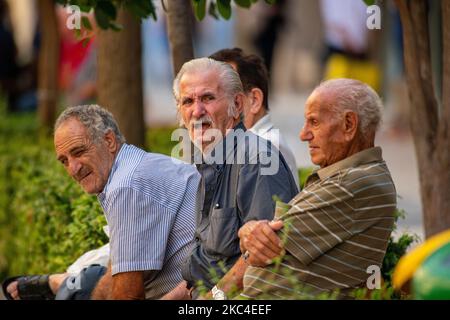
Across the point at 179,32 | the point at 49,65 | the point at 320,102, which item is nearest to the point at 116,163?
the point at 320,102

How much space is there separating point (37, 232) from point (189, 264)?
2.83m

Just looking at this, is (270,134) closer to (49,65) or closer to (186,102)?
(186,102)

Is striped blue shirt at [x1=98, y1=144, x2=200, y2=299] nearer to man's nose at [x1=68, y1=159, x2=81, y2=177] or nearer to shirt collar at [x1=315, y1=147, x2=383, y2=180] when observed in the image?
man's nose at [x1=68, y1=159, x2=81, y2=177]

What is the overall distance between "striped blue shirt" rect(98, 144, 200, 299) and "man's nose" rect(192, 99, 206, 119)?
34cm

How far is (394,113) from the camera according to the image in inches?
710

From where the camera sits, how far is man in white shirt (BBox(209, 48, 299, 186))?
260 inches

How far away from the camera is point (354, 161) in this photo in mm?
4898

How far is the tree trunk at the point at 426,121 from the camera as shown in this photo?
6.96m

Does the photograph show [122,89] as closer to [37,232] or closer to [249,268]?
[37,232]

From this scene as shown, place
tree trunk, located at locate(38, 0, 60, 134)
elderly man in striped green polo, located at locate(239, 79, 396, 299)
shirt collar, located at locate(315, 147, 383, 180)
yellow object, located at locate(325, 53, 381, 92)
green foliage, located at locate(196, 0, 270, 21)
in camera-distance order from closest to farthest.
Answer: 1. elderly man in striped green polo, located at locate(239, 79, 396, 299)
2. shirt collar, located at locate(315, 147, 383, 180)
3. green foliage, located at locate(196, 0, 270, 21)
4. tree trunk, located at locate(38, 0, 60, 134)
5. yellow object, located at locate(325, 53, 381, 92)

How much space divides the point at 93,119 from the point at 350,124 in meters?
1.24

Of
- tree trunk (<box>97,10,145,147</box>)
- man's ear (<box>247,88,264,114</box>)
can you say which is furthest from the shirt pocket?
tree trunk (<box>97,10,145,147</box>)
